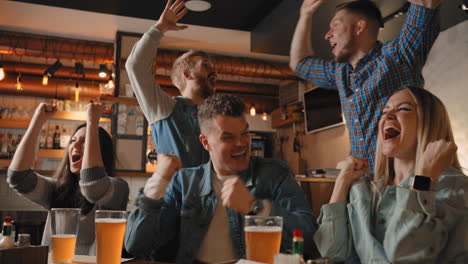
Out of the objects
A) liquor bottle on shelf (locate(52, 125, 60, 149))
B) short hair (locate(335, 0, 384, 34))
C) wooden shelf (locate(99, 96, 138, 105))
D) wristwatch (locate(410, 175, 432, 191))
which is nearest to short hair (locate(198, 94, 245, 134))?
wristwatch (locate(410, 175, 432, 191))

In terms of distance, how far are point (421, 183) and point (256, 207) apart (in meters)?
0.53

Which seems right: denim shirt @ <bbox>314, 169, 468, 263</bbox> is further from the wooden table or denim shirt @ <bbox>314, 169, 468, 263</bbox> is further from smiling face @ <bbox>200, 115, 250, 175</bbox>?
the wooden table

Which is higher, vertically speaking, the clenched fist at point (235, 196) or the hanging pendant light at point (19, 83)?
the hanging pendant light at point (19, 83)

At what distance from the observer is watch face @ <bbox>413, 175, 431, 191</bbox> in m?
1.41

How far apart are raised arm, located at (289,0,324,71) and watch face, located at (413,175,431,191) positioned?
113cm

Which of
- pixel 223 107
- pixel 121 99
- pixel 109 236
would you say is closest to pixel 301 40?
pixel 223 107


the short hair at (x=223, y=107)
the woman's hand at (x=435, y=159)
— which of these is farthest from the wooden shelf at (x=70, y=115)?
the woman's hand at (x=435, y=159)

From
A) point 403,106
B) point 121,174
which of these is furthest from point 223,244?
point 121,174

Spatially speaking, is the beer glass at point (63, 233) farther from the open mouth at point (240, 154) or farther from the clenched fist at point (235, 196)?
the open mouth at point (240, 154)

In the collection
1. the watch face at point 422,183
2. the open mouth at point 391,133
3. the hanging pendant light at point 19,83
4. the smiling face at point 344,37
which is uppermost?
the hanging pendant light at point 19,83

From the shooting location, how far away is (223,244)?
5.37 feet

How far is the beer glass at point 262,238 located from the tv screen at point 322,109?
5.50m

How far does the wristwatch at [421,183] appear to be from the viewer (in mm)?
1407

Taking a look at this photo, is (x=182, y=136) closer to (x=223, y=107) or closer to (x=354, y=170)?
(x=223, y=107)
